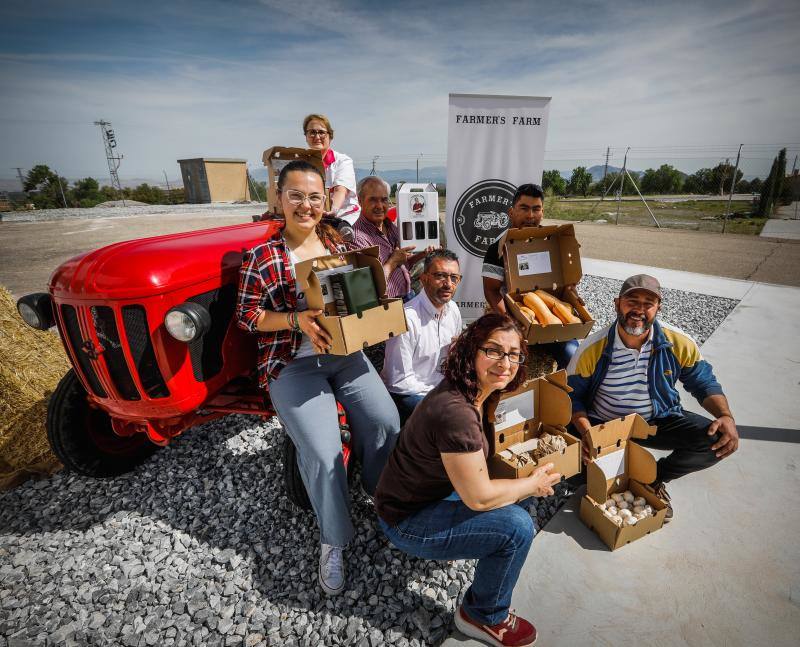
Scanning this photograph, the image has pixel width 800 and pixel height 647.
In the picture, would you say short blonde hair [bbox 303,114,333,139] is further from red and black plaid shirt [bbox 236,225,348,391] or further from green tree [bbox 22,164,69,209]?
green tree [bbox 22,164,69,209]

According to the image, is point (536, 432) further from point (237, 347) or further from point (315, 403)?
point (237, 347)

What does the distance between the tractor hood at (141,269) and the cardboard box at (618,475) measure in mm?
2263

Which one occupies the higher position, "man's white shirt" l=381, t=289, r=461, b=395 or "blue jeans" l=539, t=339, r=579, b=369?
"man's white shirt" l=381, t=289, r=461, b=395

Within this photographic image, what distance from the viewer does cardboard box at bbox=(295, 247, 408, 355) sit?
1.79 m

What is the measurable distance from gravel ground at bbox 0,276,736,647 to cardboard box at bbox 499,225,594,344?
145cm

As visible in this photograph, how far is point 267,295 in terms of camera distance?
198cm

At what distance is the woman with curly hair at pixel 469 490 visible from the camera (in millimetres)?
1476

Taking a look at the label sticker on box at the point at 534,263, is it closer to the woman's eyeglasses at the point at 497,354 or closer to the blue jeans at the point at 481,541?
the woman's eyeglasses at the point at 497,354

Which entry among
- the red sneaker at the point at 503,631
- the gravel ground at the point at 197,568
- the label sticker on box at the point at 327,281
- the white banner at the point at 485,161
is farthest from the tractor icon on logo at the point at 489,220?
the red sneaker at the point at 503,631

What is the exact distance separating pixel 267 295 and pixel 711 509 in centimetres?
282

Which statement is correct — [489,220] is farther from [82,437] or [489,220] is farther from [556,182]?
[556,182]

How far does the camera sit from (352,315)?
181 centimetres

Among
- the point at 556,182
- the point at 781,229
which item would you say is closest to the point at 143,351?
the point at 781,229

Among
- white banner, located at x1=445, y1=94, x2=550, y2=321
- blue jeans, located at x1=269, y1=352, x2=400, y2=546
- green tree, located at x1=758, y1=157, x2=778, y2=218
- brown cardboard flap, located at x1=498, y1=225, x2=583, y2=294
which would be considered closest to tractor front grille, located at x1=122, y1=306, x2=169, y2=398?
blue jeans, located at x1=269, y1=352, x2=400, y2=546
